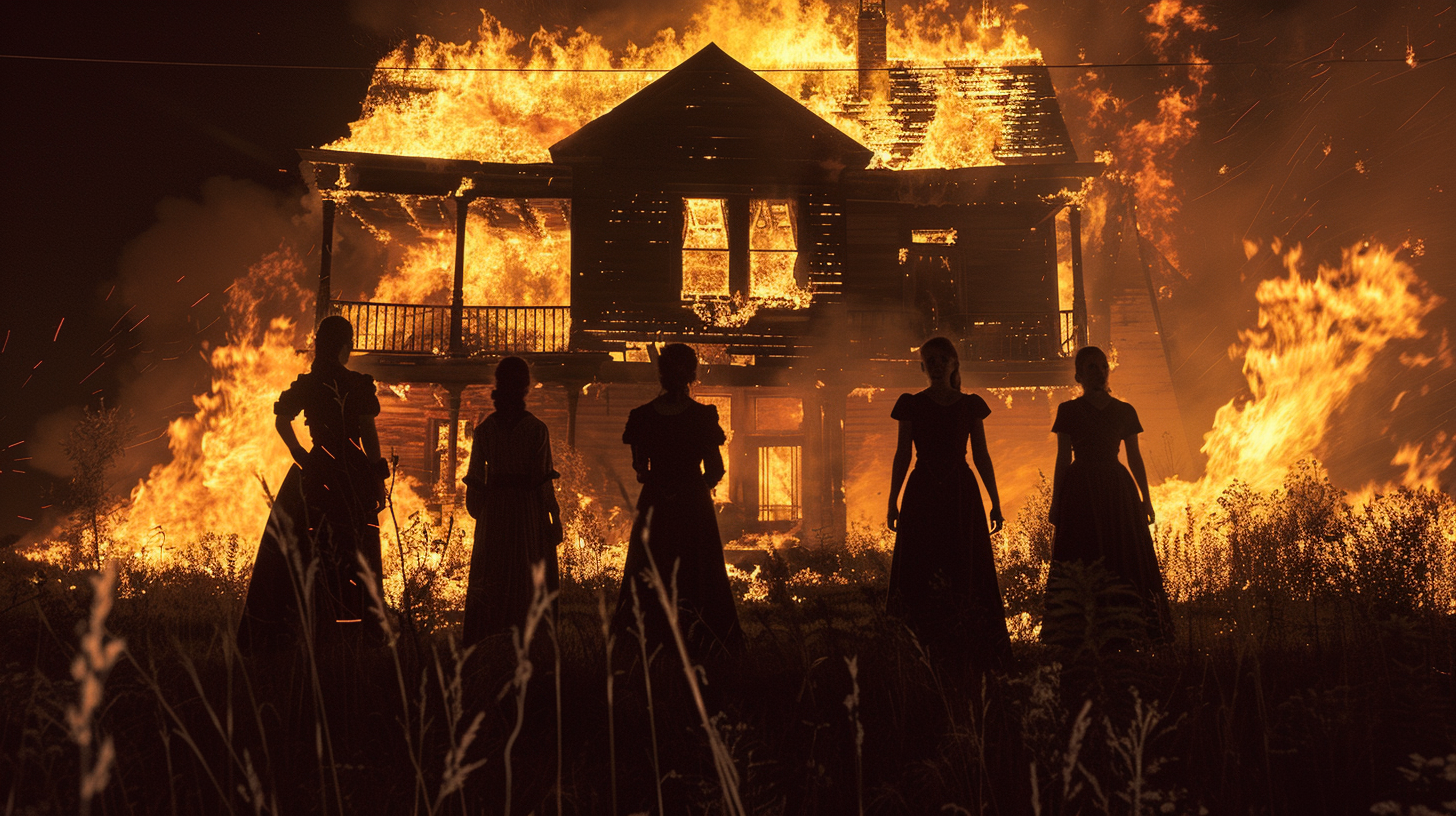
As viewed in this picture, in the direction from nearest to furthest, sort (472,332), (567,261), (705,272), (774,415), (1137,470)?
(1137,470) < (472,332) < (705,272) < (774,415) < (567,261)

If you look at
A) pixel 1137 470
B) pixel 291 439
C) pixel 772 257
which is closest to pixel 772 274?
pixel 772 257

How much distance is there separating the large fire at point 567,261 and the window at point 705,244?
0.06 meters

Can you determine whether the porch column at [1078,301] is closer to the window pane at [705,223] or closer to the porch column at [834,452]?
the porch column at [834,452]

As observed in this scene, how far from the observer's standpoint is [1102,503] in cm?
528

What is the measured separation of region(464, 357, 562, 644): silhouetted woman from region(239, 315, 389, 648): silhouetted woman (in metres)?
0.64

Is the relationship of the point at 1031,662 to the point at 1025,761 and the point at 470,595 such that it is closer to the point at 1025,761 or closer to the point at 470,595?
the point at 1025,761

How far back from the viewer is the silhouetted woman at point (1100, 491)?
5254 millimetres

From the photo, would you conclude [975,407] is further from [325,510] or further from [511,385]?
[325,510]

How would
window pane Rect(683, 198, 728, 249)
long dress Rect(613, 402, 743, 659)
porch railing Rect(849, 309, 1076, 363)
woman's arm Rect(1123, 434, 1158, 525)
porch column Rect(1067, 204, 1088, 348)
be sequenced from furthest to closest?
porch railing Rect(849, 309, 1076, 363), window pane Rect(683, 198, 728, 249), porch column Rect(1067, 204, 1088, 348), woman's arm Rect(1123, 434, 1158, 525), long dress Rect(613, 402, 743, 659)

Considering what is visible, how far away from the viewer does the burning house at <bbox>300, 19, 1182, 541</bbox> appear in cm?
1509

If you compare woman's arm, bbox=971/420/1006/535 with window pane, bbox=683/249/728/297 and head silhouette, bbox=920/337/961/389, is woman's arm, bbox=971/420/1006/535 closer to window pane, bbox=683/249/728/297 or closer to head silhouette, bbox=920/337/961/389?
head silhouette, bbox=920/337/961/389

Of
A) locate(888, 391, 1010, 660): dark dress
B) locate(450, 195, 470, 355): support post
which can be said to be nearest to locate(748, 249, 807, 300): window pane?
locate(450, 195, 470, 355): support post

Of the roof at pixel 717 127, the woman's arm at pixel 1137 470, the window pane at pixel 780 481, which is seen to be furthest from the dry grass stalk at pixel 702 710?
the window pane at pixel 780 481

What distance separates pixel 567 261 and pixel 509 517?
1592cm
